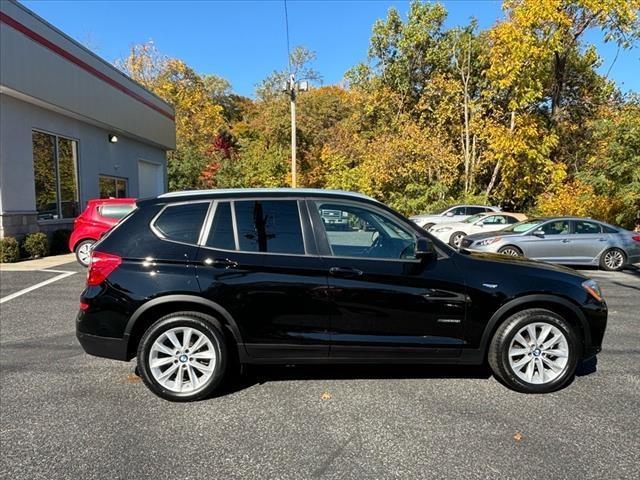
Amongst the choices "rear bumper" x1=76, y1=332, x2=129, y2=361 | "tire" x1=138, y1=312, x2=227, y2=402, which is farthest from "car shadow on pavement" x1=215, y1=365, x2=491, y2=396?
"rear bumper" x1=76, y1=332, x2=129, y2=361

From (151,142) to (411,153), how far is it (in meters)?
13.7

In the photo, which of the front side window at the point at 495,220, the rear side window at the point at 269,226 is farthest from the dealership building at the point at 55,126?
the front side window at the point at 495,220

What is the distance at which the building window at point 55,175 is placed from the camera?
14.6m

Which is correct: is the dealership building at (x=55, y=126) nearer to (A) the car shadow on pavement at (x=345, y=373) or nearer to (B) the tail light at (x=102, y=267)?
(B) the tail light at (x=102, y=267)

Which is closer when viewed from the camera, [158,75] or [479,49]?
[479,49]

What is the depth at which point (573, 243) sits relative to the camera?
11.6m

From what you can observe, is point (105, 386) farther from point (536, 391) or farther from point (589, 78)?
point (589, 78)

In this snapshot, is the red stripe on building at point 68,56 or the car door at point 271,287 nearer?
the car door at point 271,287

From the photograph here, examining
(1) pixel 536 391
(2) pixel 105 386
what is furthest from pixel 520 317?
(2) pixel 105 386

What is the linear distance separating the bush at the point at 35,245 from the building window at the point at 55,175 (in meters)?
1.33

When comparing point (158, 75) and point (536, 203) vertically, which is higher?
point (158, 75)

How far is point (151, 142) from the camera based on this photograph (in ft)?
78.2

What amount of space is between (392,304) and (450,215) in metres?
16.7

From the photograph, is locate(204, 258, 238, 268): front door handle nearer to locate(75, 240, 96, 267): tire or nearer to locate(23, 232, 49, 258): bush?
locate(75, 240, 96, 267): tire
